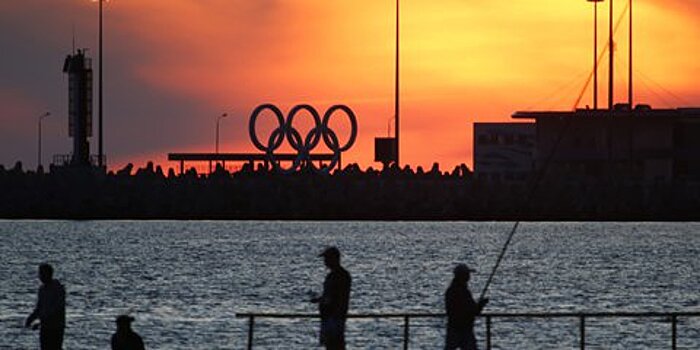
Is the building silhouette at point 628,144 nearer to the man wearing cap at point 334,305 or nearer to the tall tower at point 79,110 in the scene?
the tall tower at point 79,110

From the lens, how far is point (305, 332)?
63000 mm

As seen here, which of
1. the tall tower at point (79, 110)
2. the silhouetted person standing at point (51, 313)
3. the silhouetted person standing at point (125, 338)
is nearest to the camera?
the silhouetted person standing at point (125, 338)

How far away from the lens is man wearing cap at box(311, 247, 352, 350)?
112 ft

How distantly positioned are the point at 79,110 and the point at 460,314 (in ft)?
536

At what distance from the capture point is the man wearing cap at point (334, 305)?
34250 millimetres

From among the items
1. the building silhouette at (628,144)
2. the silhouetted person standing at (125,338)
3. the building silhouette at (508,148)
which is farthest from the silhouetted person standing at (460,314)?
the building silhouette at (508,148)

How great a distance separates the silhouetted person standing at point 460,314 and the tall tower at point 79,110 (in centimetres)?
16221

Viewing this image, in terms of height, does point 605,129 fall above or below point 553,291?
above

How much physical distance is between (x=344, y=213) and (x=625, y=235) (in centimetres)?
2662

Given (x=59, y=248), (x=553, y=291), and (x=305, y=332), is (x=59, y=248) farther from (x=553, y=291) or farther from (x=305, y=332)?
(x=305, y=332)

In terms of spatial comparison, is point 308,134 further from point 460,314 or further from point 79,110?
point 460,314

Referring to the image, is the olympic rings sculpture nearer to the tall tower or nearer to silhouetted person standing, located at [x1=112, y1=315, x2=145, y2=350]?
the tall tower

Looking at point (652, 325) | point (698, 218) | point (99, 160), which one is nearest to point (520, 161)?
point (698, 218)

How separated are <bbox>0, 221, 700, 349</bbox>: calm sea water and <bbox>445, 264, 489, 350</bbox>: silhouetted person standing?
20619 mm
